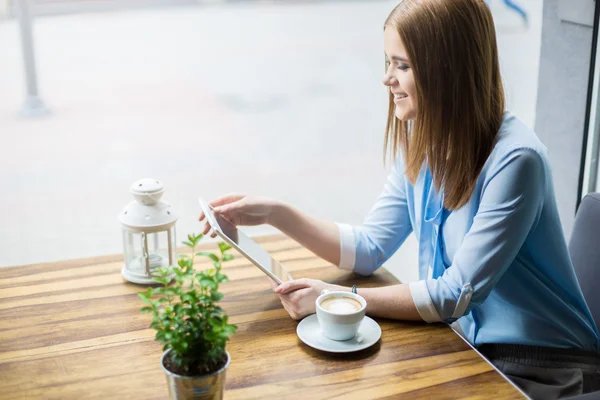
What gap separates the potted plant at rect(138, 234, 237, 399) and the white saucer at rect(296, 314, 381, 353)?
0.29 m

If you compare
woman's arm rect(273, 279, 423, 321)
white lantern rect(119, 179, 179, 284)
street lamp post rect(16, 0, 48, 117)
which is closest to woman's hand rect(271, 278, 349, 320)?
woman's arm rect(273, 279, 423, 321)

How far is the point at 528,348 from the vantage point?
1.40 m

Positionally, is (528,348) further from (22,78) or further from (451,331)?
(22,78)

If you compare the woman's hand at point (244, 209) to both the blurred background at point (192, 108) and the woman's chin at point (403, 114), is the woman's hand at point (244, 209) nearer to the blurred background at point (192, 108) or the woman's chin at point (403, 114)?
the woman's chin at point (403, 114)

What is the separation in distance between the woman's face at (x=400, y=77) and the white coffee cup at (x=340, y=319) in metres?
0.40

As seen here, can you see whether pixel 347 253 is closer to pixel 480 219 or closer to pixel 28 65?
pixel 480 219

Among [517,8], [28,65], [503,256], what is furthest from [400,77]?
[28,65]

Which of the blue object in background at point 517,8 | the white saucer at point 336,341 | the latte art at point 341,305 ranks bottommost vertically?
the white saucer at point 336,341

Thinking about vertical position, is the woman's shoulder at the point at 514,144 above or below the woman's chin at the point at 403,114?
below

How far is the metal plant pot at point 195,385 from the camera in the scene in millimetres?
981

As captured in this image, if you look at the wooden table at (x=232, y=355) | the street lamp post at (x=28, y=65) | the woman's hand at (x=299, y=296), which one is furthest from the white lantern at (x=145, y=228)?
the street lamp post at (x=28, y=65)

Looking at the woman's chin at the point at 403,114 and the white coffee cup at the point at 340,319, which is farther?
the woman's chin at the point at 403,114

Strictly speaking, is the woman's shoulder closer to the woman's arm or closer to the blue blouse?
the blue blouse

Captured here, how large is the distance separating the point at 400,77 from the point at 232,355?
617 millimetres
